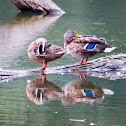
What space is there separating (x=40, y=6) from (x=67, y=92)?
13.4 meters

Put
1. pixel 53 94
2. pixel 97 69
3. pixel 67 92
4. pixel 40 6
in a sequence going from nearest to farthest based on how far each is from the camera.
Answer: pixel 53 94 → pixel 67 92 → pixel 97 69 → pixel 40 6

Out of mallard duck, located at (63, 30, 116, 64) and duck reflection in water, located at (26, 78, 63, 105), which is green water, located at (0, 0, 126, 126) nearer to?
duck reflection in water, located at (26, 78, 63, 105)

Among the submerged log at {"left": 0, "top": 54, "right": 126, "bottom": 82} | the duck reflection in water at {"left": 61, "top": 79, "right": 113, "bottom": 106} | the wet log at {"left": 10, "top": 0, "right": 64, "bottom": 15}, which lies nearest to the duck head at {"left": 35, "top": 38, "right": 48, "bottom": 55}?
the submerged log at {"left": 0, "top": 54, "right": 126, "bottom": 82}

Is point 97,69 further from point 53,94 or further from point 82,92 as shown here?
point 53,94

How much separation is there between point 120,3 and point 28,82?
16.6 meters

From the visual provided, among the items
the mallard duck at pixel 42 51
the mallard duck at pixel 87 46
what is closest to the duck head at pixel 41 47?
the mallard duck at pixel 42 51

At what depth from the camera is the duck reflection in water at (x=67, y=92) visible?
7391 mm

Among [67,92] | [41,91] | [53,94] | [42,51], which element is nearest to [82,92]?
[67,92]

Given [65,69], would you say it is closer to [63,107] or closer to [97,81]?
[97,81]

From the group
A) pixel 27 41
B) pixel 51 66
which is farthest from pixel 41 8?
pixel 51 66

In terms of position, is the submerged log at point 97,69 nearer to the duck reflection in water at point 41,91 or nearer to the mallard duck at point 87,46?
the mallard duck at point 87,46

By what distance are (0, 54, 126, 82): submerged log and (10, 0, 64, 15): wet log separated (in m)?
11.6

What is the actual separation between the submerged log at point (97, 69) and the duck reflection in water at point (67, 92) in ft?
1.53

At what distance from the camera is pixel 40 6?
20.8m
